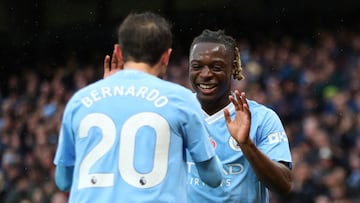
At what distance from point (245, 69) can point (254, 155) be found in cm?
968

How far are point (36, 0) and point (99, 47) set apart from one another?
1.61m

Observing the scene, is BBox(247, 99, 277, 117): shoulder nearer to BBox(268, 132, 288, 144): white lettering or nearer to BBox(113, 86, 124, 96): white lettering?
BBox(268, 132, 288, 144): white lettering

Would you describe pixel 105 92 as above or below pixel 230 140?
above

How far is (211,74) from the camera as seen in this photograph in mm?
5664

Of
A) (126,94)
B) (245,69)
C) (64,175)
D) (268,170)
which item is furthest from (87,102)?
(245,69)

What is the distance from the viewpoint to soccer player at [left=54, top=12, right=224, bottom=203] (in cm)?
425

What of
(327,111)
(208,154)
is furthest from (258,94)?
(208,154)

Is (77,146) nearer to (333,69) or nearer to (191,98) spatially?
(191,98)

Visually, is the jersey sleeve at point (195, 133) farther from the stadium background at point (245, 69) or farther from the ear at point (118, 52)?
the stadium background at point (245, 69)

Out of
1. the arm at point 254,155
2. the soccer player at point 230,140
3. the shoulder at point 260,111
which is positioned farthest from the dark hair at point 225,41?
the arm at point 254,155

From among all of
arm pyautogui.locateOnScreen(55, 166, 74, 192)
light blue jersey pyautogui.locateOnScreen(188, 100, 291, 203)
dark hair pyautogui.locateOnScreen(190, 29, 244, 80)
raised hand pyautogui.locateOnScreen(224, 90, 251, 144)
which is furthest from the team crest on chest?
arm pyautogui.locateOnScreen(55, 166, 74, 192)

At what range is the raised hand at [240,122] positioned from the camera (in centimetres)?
498

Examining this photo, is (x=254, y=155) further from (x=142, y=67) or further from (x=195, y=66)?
(x=142, y=67)

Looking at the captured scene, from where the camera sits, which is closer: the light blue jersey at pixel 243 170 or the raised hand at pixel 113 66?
the raised hand at pixel 113 66
